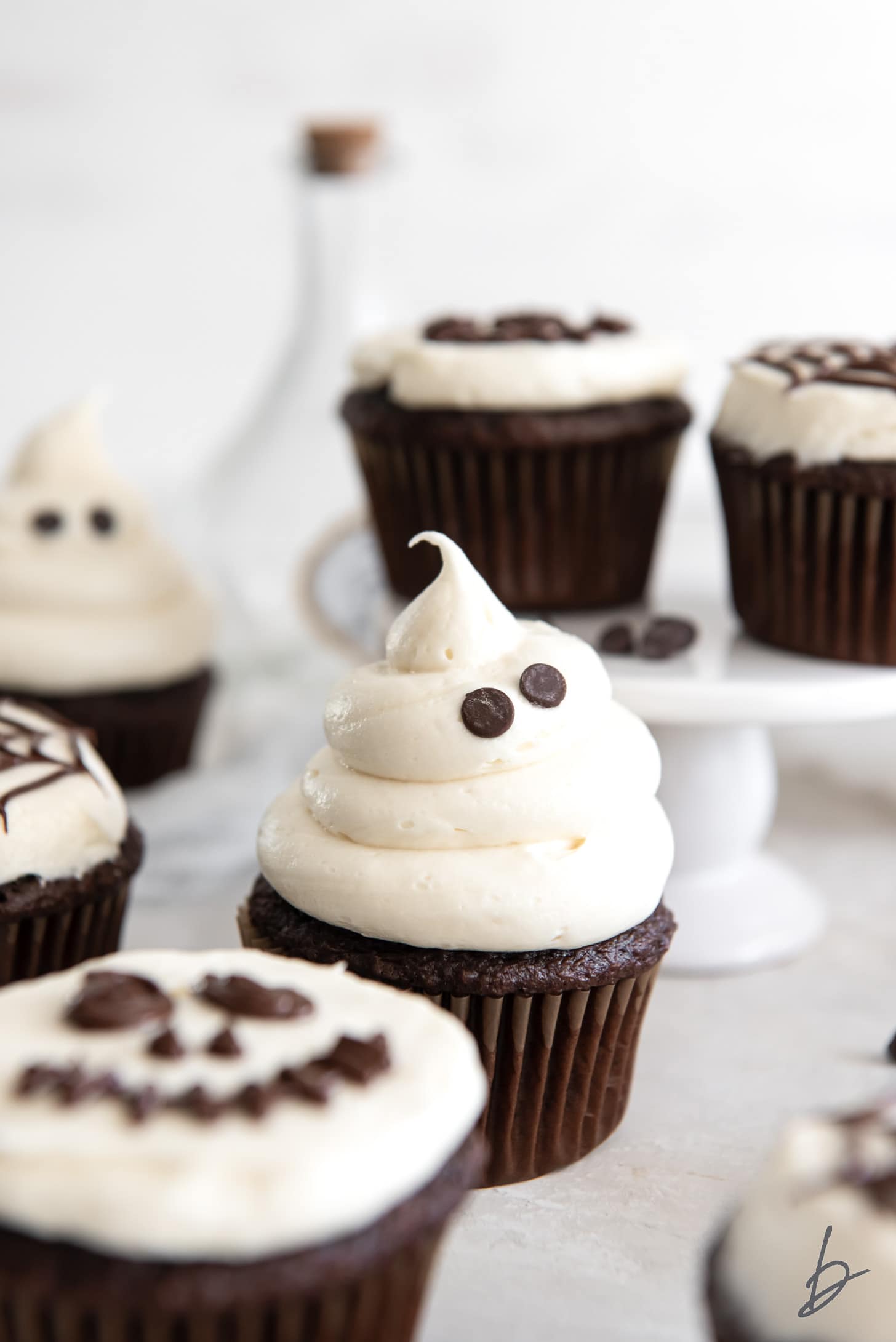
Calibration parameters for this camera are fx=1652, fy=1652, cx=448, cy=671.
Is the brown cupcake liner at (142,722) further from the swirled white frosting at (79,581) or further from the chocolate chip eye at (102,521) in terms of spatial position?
the chocolate chip eye at (102,521)

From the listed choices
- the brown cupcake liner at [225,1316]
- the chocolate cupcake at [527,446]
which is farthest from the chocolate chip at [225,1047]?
the chocolate cupcake at [527,446]

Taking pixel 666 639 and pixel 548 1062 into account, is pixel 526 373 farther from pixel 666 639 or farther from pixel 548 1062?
pixel 548 1062

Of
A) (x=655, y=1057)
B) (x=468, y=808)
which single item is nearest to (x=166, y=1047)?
(x=468, y=808)

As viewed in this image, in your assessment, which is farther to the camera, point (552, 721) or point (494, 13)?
point (494, 13)

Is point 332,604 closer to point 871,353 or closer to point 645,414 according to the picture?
point 645,414

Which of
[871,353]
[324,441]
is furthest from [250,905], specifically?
[324,441]

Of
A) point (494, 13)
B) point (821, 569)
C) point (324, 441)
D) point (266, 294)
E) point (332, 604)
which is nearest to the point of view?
point (821, 569)
